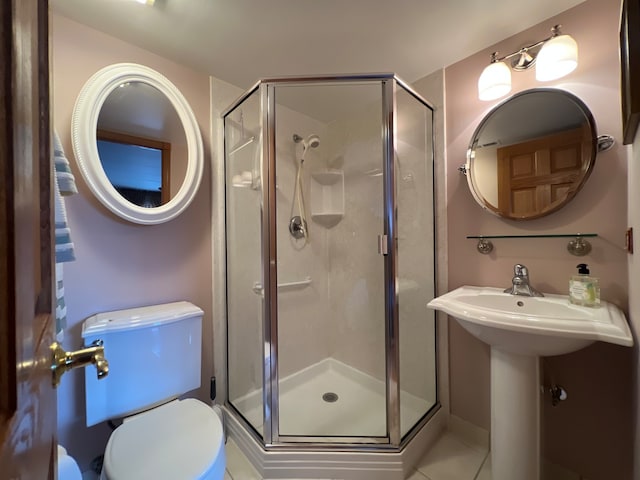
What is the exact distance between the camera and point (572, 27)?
3.63 feet

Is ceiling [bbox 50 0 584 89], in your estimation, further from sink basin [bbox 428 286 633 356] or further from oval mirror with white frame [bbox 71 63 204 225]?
sink basin [bbox 428 286 633 356]

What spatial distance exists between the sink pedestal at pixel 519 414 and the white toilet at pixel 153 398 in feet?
3.52

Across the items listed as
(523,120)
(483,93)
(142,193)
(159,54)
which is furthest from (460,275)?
(159,54)

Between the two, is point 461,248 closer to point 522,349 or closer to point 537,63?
point 522,349

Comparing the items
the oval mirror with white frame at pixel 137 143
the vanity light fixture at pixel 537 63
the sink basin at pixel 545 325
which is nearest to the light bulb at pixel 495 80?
the vanity light fixture at pixel 537 63

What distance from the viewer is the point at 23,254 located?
275mm

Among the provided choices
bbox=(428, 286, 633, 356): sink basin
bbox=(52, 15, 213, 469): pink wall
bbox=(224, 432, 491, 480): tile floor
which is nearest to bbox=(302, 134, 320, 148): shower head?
bbox=(52, 15, 213, 469): pink wall

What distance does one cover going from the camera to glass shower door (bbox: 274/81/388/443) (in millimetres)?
1524

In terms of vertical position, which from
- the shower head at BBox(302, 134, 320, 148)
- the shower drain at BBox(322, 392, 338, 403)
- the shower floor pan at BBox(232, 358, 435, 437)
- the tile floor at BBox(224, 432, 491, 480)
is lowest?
the tile floor at BBox(224, 432, 491, 480)

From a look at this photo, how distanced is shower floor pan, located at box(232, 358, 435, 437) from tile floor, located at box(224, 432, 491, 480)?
0.52ft

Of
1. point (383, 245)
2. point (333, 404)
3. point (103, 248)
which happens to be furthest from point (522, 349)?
point (103, 248)

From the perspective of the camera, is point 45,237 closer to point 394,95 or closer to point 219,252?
point 219,252

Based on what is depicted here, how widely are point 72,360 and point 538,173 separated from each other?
5.68 ft

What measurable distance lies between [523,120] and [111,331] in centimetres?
209
